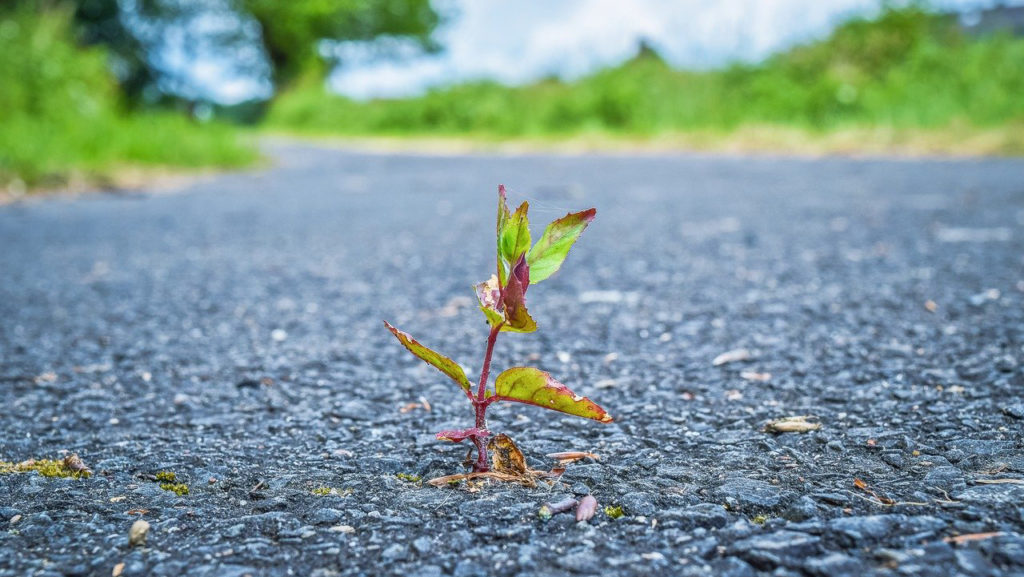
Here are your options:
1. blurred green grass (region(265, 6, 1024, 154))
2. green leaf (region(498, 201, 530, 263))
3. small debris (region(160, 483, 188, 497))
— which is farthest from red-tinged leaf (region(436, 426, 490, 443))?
blurred green grass (region(265, 6, 1024, 154))

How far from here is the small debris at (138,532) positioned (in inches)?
34.7

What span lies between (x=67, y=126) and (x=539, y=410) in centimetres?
628

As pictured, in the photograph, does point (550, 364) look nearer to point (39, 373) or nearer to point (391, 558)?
point (391, 558)

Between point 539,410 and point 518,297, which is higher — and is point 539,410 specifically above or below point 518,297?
below

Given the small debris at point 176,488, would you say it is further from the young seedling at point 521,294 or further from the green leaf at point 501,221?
the green leaf at point 501,221

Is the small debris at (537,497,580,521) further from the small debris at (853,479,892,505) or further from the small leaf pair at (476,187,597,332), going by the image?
the small debris at (853,479,892,505)

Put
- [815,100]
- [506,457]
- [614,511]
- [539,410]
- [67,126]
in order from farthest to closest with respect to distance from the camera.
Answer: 1. [815,100]
2. [67,126]
3. [539,410]
4. [506,457]
5. [614,511]

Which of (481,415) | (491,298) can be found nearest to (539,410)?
(481,415)

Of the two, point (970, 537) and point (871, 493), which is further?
point (871, 493)

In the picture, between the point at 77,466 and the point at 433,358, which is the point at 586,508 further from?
the point at 77,466

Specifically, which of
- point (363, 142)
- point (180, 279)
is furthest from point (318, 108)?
point (180, 279)

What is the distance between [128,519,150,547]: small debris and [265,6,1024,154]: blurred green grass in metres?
6.74

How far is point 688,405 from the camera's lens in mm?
1316

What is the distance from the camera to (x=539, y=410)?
4.43 feet
